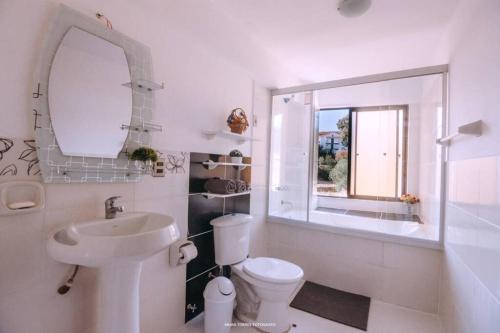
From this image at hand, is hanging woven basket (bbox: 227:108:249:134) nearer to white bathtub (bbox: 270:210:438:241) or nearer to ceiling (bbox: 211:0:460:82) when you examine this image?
ceiling (bbox: 211:0:460:82)

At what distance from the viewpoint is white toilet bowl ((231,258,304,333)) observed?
169 cm

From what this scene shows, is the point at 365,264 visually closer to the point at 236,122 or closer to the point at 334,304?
the point at 334,304

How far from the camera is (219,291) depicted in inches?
67.1

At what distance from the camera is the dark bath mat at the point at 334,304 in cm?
194

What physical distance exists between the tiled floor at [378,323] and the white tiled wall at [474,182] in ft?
0.51

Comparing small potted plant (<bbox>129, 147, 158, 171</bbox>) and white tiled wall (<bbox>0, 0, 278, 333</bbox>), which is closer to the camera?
white tiled wall (<bbox>0, 0, 278, 333</bbox>)

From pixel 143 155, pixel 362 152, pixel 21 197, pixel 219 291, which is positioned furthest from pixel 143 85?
pixel 362 152

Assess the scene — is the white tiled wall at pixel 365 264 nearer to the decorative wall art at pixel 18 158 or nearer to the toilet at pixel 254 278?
the toilet at pixel 254 278

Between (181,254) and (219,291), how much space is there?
38cm

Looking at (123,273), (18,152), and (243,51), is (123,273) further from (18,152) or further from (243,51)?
(243,51)

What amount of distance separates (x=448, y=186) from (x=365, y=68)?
160cm

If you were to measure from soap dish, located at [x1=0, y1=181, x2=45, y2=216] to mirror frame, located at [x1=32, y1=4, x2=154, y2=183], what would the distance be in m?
0.06

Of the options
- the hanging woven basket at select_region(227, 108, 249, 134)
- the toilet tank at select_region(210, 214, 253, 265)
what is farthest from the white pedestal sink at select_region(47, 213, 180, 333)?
the hanging woven basket at select_region(227, 108, 249, 134)

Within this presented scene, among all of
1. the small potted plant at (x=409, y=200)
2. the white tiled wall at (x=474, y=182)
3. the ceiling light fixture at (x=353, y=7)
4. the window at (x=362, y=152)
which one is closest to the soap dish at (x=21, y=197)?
the white tiled wall at (x=474, y=182)
